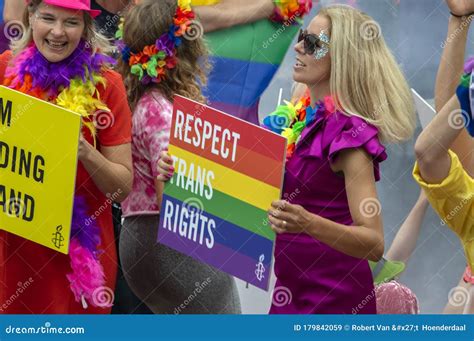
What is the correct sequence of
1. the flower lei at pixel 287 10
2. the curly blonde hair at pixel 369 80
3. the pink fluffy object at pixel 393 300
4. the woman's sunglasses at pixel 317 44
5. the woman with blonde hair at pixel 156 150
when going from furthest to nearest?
the flower lei at pixel 287 10 → the pink fluffy object at pixel 393 300 → the woman with blonde hair at pixel 156 150 → the woman's sunglasses at pixel 317 44 → the curly blonde hair at pixel 369 80

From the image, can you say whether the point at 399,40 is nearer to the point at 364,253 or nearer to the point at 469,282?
the point at 469,282

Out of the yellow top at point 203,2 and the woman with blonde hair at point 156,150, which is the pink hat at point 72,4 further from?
the yellow top at point 203,2

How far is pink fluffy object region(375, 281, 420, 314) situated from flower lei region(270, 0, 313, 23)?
1.20 m

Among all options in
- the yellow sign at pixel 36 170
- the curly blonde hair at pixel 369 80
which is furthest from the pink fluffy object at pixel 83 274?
the curly blonde hair at pixel 369 80

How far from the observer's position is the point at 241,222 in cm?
511

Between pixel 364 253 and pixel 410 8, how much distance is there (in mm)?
2043

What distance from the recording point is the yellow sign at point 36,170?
5035mm

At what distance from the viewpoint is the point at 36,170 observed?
16.7ft

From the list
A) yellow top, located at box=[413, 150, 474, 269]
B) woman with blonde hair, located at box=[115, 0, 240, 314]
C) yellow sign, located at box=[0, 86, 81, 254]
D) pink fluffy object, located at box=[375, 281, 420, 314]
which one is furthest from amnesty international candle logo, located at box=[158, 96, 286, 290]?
pink fluffy object, located at box=[375, 281, 420, 314]

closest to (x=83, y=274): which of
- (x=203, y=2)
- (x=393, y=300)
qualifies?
(x=393, y=300)

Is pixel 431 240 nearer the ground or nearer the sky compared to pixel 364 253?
nearer the ground

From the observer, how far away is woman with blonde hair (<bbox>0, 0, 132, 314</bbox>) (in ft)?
17.0
